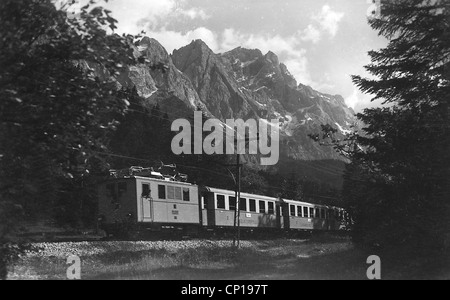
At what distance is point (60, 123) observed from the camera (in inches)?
312

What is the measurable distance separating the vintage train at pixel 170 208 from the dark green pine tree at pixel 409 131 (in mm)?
9677

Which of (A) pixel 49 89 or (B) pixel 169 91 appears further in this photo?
(B) pixel 169 91

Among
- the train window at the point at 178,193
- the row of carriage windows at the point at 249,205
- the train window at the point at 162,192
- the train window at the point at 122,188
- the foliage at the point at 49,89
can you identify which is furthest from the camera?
the row of carriage windows at the point at 249,205

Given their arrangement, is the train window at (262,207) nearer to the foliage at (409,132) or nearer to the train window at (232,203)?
the train window at (232,203)

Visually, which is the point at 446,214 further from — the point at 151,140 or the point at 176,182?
the point at 151,140

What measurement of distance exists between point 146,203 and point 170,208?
1.71m

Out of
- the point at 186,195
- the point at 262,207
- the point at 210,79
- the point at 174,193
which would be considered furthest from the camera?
the point at 210,79

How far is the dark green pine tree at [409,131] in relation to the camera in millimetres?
12625

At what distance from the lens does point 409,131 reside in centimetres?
1391

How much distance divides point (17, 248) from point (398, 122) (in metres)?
10.8

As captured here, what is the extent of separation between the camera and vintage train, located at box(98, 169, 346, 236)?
2127 cm

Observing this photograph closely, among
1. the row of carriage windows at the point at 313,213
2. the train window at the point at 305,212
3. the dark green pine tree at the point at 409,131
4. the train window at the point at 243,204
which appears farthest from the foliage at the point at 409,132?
the train window at the point at 305,212

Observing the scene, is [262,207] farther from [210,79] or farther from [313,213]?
[210,79]

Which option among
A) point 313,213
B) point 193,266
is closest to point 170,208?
point 193,266
